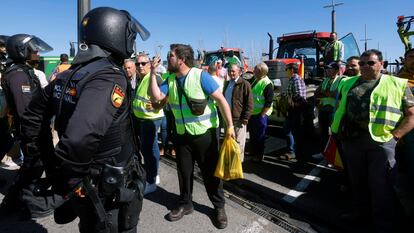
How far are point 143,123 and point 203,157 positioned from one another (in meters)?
1.17

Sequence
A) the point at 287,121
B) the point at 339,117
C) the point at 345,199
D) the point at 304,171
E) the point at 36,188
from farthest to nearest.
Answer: the point at 287,121
the point at 304,171
the point at 345,199
the point at 339,117
the point at 36,188

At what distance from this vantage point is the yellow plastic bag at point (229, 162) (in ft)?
10.5

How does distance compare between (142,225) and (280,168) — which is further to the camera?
(280,168)

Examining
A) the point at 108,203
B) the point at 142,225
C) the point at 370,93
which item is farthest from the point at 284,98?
the point at 108,203

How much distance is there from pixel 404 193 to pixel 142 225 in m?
2.71

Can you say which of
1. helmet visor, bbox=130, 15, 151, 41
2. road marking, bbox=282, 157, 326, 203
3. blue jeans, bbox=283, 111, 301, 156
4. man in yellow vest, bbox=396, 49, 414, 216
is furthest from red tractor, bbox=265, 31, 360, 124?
helmet visor, bbox=130, 15, 151, 41

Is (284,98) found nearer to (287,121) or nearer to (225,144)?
(287,121)

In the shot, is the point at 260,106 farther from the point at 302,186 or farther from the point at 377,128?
the point at 377,128

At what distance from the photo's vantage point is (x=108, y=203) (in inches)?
71.9

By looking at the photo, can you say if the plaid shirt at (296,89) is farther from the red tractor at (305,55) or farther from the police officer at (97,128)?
the police officer at (97,128)

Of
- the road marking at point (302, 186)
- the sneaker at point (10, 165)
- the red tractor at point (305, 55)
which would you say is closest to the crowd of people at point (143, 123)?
the road marking at point (302, 186)

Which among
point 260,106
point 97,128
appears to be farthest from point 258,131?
point 97,128

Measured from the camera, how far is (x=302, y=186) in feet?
14.7

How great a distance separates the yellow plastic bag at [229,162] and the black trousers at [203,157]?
0.12m
